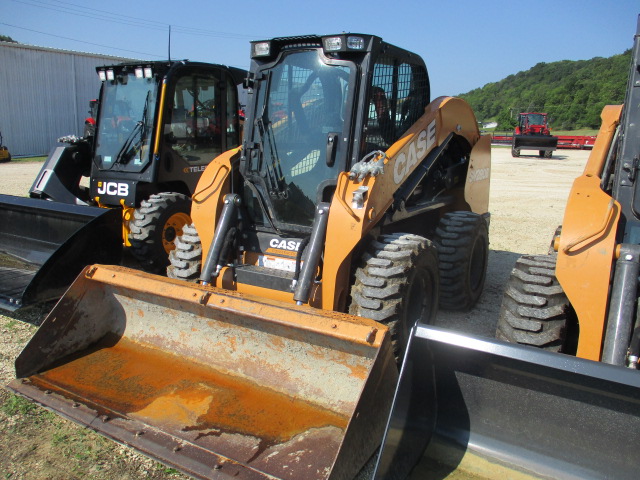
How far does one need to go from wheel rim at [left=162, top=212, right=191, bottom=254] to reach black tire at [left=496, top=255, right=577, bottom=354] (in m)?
3.98

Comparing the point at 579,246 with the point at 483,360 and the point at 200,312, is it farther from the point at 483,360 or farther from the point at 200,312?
the point at 200,312

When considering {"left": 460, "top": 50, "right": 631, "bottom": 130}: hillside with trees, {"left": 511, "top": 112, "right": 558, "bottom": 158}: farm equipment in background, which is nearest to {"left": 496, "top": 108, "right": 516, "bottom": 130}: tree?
{"left": 460, "top": 50, "right": 631, "bottom": 130}: hillside with trees

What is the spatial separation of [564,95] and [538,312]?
57.8 m

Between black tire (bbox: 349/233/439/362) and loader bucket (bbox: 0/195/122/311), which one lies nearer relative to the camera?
black tire (bbox: 349/233/439/362)

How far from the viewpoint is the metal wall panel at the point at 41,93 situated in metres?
23.4

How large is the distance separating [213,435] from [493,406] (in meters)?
1.48

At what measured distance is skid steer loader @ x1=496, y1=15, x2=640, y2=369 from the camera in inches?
112

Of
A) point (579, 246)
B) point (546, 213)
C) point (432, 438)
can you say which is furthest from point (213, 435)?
point (546, 213)

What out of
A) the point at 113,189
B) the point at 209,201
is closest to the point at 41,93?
the point at 113,189

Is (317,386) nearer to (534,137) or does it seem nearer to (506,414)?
(506,414)

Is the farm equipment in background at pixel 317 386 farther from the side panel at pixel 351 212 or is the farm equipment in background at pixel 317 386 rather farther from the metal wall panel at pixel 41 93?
the metal wall panel at pixel 41 93

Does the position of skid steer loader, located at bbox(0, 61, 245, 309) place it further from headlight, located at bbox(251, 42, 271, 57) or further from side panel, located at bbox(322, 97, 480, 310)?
side panel, located at bbox(322, 97, 480, 310)

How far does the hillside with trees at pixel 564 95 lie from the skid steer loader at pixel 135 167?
43.1 metres

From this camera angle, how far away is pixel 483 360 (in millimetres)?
2740
